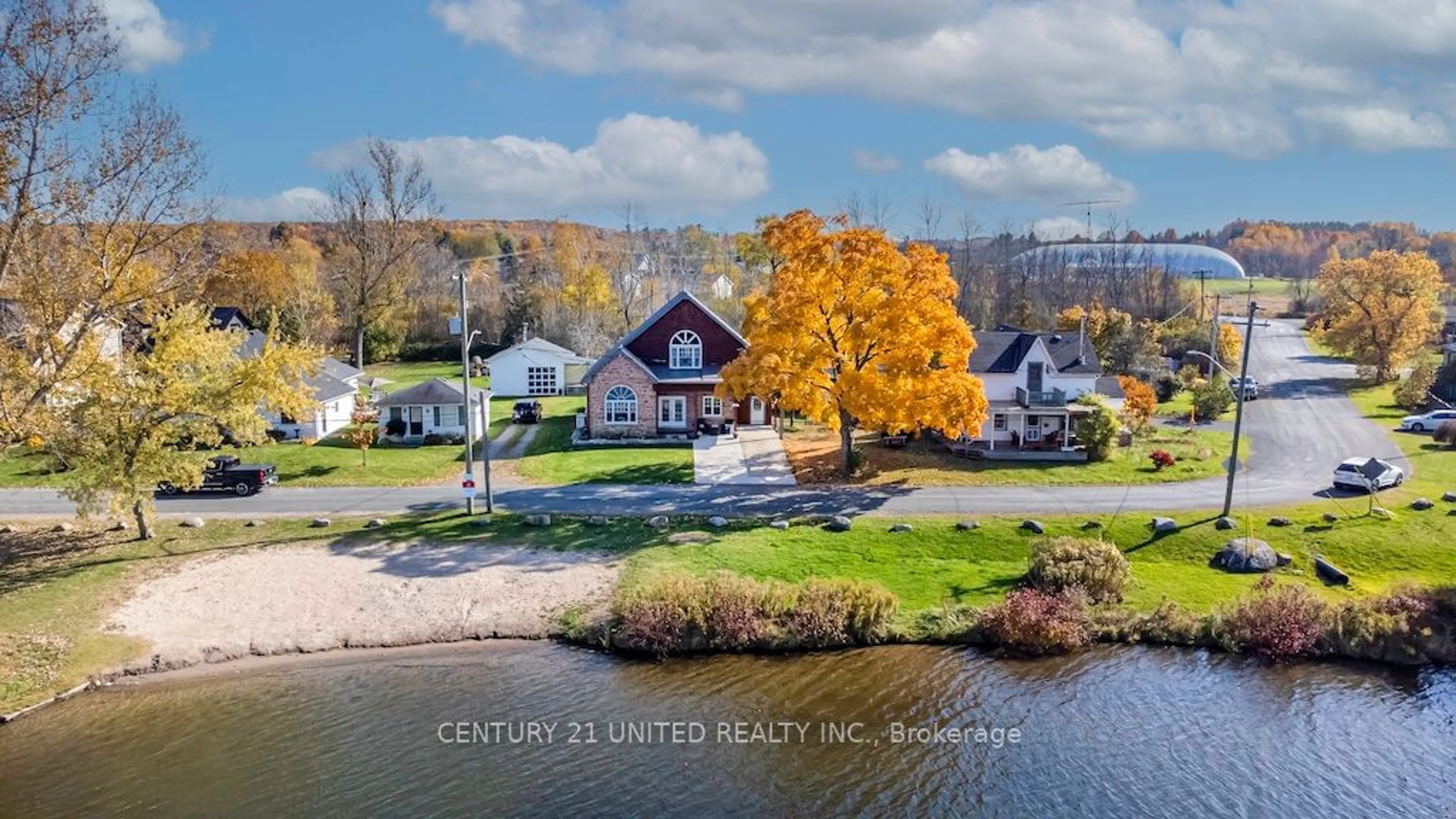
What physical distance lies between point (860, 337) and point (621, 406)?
14034 mm

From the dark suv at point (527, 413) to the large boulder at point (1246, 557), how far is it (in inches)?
1281

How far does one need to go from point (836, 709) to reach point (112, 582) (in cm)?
1992

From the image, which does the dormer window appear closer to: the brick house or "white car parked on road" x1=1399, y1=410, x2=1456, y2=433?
the brick house

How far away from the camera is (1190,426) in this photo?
46.7 metres

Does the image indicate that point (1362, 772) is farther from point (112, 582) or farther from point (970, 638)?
point (112, 582)

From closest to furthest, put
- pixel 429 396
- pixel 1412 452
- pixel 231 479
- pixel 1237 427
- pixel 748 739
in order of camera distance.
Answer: pixel 748 739 < pixel 1237 427 < pixel 231 479 < pixel 1412 452 < pixel 429 396

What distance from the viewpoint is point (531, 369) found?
58500mm

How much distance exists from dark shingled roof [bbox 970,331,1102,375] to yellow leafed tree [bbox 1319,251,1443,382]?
25259mm

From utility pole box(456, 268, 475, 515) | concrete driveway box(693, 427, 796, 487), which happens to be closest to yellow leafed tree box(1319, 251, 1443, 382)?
concrete driveway box(693, 427, 796, 487)

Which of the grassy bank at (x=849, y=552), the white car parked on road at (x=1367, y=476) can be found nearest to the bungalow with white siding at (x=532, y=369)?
the grassy bank at (x=849, y=552)

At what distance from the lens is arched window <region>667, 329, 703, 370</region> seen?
4669 cm

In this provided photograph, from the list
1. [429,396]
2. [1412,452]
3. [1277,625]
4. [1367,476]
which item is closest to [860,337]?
[1277,625]

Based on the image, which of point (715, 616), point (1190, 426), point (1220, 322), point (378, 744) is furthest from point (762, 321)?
point (1220, 322)

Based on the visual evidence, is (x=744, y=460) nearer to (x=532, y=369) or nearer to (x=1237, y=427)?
(x=1237, y=427)
